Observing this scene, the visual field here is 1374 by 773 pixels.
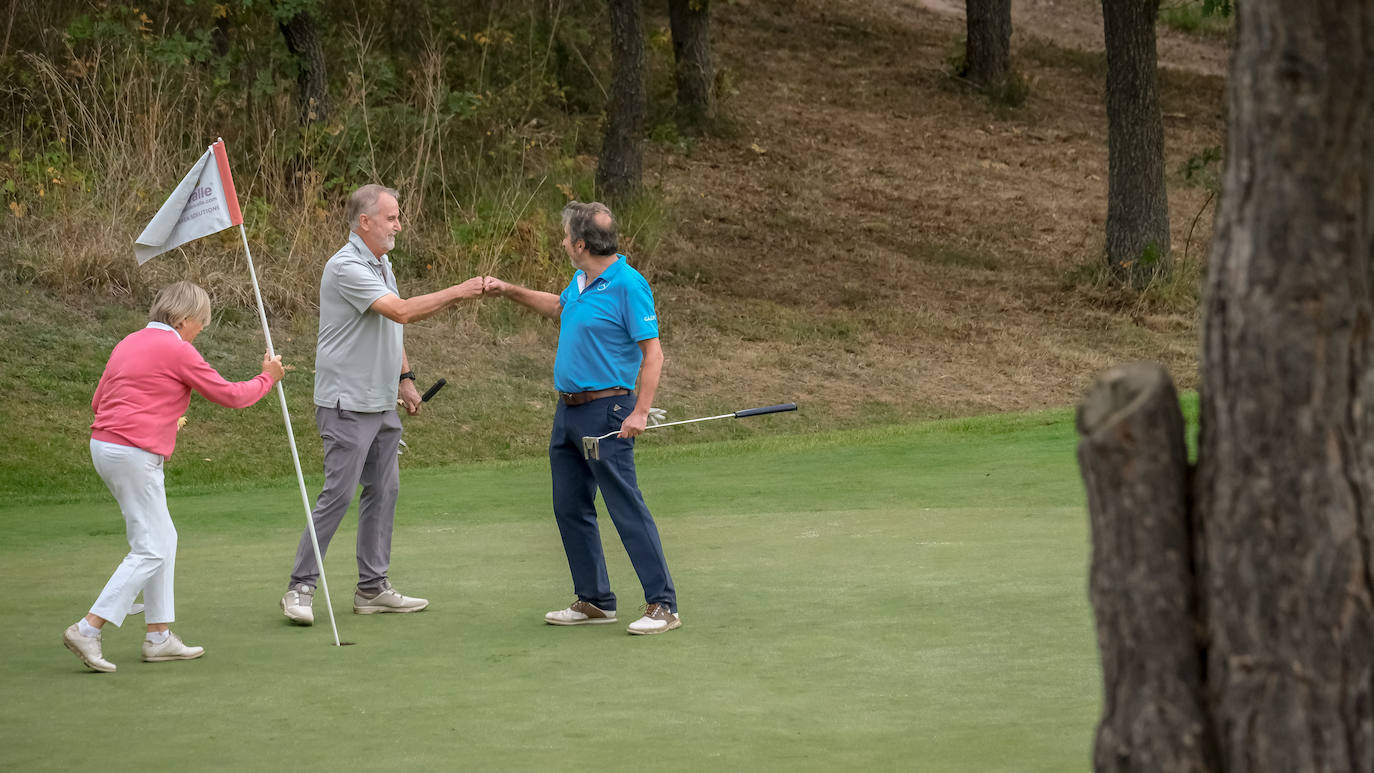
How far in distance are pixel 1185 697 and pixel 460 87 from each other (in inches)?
834

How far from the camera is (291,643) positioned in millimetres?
6824

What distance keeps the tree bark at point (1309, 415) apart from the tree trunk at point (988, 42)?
30.7 metres

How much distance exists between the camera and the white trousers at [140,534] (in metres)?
6.41

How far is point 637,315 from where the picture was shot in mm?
6965

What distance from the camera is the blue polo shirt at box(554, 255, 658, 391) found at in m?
6.98

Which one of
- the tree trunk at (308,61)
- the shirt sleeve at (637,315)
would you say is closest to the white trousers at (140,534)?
the shirt sleeve at (637,315)

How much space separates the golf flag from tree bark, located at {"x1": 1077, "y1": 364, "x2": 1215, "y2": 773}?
16.2ft

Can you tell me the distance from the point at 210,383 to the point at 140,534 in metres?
0.63

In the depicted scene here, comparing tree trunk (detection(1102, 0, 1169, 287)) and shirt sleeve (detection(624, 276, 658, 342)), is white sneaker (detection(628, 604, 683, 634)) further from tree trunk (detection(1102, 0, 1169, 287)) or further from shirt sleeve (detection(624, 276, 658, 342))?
tree trunk (detection(1102, 0, 1169, 287))

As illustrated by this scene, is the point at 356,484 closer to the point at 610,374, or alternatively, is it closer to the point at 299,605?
the point at 299,605

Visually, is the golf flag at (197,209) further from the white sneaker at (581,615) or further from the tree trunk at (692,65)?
the tree trunk at (692,65)

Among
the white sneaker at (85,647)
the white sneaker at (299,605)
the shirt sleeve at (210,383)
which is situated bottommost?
the white sneaker at (299,605)

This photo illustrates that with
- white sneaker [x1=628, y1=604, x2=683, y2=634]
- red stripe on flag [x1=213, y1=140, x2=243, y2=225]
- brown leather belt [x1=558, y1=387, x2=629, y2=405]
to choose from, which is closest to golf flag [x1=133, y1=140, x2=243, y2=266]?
red stripe on flag [x1=213, y1=140, x2=243, y2=225]

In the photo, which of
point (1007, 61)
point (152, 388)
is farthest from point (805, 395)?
point (1007, 61)
